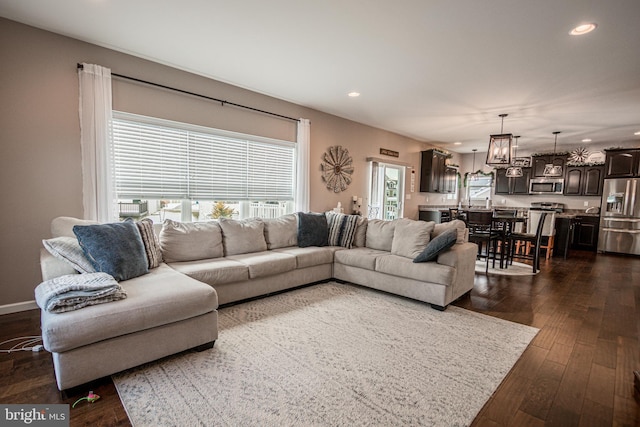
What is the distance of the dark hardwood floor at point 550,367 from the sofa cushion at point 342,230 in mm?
1598

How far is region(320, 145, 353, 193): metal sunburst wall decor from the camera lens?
554 cm

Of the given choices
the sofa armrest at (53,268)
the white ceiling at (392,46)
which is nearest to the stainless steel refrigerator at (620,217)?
the white ceiling at (392,46)

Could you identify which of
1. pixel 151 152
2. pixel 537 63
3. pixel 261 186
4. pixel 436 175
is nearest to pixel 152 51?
pixel 151 152

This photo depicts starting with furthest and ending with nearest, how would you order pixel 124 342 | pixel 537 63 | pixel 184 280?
pixel 537 63, pixel 184 280, pixel 124 342

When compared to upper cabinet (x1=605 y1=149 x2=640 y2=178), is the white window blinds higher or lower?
lower

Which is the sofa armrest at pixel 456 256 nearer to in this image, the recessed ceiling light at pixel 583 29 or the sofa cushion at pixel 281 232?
the sofa cushion at pixel 281 232

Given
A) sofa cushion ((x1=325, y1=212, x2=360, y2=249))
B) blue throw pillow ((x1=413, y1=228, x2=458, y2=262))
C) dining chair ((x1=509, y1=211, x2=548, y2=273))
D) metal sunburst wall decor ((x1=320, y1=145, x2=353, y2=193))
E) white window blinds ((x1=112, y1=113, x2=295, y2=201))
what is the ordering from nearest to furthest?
blue throw pillow ((x1=413, y1=228, x2=458, y2=262)) → white window blinds ((x1=112, y1=113, x2=295, y2=201)) → sofa cushion ((x1=325, y1=212, x2=360, y2=249)) → dining chair ((x1=509, y1=211, x2=548, y2=273)) → metal sunburst wall decor ((x1=320, y1=145, x2=353, y2=193))

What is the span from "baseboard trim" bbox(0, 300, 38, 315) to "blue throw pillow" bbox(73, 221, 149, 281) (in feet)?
4.31

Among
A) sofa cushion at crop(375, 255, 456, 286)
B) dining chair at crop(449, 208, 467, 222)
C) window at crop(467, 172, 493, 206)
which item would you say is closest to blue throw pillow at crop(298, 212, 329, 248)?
sofa cushion at crop(375, 255, 456, 286)

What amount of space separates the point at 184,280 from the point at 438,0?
2.93 metres

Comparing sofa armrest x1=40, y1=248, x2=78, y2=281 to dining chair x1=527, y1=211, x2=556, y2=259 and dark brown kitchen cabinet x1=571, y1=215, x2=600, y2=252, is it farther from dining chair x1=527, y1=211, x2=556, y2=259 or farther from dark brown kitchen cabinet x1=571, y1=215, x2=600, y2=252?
dark brown kitchen cabinet x1=571, y1=215, x2=600, y2=252

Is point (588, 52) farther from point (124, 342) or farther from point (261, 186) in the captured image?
point (124, 342)

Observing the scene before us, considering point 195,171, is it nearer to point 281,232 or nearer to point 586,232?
point 281,232

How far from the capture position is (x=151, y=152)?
3561mm
